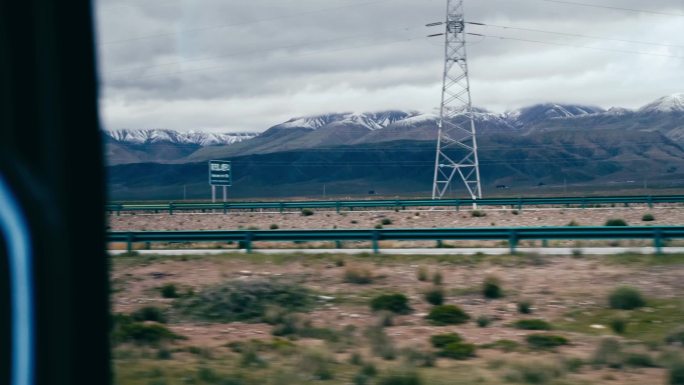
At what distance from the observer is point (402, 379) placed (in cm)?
991

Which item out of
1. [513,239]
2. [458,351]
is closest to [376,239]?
[513,239]

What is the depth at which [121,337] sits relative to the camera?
13.1 meters

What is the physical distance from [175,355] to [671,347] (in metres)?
7.05

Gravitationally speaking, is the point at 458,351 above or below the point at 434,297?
below

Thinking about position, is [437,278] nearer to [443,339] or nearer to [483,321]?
[483,321]

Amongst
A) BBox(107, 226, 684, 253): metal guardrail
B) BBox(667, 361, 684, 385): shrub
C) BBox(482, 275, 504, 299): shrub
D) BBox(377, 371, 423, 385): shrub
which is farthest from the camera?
BBox(107, 226, 684, 253): metal guardrail

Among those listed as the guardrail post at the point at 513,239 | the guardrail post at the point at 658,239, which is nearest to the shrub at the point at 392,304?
the guardrail post at the point at 513,239

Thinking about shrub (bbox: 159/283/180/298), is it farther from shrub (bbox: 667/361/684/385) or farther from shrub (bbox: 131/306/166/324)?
shrub (bbox: 667/361/684/385)

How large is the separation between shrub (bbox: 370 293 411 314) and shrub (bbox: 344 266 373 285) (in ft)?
10.7

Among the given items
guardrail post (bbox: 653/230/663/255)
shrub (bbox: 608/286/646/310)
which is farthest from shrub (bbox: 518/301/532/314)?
guardrail post (bbox: 653/230/663/255)

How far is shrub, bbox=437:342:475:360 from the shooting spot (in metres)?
11.9

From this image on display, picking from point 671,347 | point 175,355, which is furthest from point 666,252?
point 175,355

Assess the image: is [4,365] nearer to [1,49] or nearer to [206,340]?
[1,49]

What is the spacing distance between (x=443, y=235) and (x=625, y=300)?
389 inches
